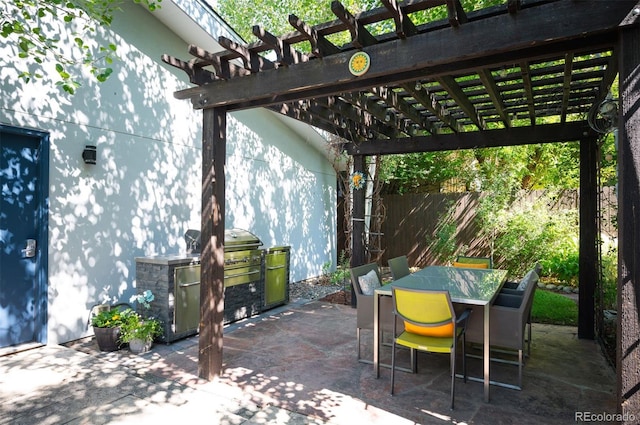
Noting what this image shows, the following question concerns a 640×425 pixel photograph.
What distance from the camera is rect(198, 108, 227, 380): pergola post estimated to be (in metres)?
3.64

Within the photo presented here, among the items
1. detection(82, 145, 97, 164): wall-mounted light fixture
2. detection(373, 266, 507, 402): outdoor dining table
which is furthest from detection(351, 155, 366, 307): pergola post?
detection(82, 145, 97, 164): wall-mounted light fixture

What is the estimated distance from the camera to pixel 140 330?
14.0ft

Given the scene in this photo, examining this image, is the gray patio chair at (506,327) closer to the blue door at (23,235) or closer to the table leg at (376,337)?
the table leg at (376,337)

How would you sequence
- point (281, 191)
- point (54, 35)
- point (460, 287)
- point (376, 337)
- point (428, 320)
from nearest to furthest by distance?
point (428, 320) → point (376, 337) → point (460, 287) → point (54, 35) → point (281, 191)

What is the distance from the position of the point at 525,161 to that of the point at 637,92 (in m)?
9.54

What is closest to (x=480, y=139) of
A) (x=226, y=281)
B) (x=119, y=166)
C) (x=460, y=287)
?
(x=460, y=287)

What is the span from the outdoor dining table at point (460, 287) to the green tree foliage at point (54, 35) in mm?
3367

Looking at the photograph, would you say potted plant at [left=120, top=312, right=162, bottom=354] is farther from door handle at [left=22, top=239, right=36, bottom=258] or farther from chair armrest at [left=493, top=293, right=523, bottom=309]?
chair armrest at [left=493, top=293, right=523, bottom=309]

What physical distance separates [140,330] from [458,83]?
4.14 metres

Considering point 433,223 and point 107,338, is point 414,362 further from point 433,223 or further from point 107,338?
point 433,223

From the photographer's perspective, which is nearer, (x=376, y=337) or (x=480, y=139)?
(x=376, y=337)

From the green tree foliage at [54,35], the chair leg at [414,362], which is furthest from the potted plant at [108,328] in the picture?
the chair leg at [414,362]

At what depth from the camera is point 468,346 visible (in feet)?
15.2

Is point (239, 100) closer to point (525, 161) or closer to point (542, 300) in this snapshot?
point (542, 300)
